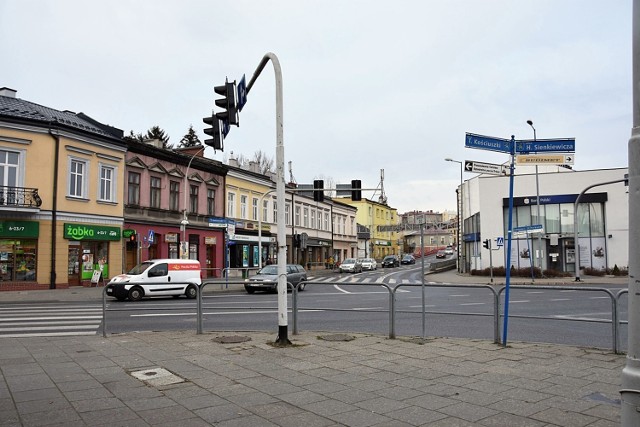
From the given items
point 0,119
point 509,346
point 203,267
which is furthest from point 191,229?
point 509,346

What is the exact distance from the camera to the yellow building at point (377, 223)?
85.8 meters

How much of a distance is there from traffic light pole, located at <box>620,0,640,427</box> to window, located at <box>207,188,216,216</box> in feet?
124

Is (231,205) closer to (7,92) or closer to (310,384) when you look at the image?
(7,92)

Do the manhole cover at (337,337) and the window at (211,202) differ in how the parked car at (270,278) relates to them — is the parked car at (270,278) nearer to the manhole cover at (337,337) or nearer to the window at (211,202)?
the window at (211,202)

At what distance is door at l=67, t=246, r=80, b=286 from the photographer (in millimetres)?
27953

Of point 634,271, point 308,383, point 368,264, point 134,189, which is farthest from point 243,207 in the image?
point 634,271

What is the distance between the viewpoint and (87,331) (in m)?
12.1

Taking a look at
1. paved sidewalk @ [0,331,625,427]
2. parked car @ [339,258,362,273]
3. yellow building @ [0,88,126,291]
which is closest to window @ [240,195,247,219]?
parked car @ [339,258,362,273]

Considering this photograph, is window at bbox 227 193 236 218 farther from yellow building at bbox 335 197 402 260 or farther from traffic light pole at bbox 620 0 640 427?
traffic light pole at bbox 620 0 640 427

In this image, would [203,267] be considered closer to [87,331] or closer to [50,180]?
[50,180]

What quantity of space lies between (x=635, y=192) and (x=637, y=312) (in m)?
0.81

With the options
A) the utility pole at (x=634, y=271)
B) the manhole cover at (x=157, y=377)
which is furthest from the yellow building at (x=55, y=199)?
the utility pole at (x=634, y=271)

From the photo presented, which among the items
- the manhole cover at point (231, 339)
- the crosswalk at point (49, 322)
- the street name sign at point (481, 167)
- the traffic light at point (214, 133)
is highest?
the traffic light at point (214, 133)

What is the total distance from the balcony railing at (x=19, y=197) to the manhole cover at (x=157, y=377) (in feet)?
70.8
